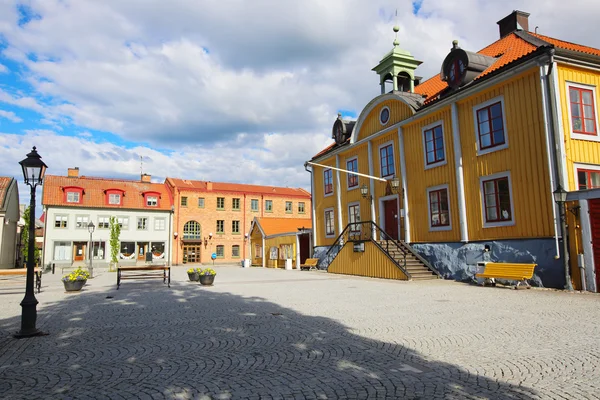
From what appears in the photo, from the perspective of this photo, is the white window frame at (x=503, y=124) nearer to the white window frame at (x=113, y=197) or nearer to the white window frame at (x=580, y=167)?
the white window frame at (x=580, y=167)

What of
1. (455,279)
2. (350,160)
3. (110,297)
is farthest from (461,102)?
(110,297)

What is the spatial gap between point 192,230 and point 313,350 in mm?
43883

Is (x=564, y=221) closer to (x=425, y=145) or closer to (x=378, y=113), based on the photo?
(x=425, y=145)

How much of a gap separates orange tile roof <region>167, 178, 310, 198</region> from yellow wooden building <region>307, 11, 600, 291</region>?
95.9 ft

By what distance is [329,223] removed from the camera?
2672 cm

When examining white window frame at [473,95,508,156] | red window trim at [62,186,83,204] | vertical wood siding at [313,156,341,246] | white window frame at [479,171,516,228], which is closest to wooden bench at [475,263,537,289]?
white window frame at [479,171,516,228]

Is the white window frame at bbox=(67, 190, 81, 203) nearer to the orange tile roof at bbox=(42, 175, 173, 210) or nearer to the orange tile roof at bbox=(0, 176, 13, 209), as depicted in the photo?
the orange tile roof at bbox=(42, 175, 173, 210)

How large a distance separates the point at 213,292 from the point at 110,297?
3164 mm

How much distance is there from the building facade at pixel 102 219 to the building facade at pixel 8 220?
271 centimetres

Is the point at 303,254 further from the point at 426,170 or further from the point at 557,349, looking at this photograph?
the point at 557,349

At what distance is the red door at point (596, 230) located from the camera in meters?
11.7

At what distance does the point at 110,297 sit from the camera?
13062 millimetres

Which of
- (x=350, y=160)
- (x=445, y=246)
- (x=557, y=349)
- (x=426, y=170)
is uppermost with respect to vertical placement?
(x=350, y=160)

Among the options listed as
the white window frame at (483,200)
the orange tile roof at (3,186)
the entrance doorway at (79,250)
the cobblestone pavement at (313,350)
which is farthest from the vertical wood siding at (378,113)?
the entrance doorway at (79,250)
